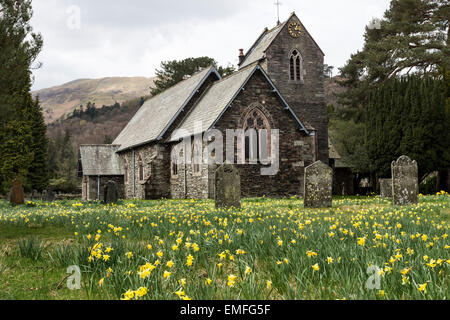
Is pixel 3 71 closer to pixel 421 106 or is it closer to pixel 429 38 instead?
pixel 421 106

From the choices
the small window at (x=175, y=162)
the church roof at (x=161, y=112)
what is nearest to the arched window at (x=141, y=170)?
the church roof at (x=161, y=112)

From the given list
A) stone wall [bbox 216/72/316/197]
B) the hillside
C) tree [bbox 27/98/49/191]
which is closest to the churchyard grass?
stone wall [bbox 216/72/316/197]

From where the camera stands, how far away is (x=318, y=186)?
44.1 ft

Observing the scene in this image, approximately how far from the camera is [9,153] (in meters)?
35.9

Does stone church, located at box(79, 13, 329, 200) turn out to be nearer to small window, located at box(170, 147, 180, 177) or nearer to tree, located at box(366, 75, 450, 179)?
small window, located at box(170, 147, 180, 177)

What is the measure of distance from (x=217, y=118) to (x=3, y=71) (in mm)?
12890

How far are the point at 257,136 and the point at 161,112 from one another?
414 inches

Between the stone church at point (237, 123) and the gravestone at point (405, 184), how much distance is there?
973 cm

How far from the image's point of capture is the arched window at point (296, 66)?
3273 cm

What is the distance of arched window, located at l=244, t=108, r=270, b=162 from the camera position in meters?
22.3

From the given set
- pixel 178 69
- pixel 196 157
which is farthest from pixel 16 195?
pixel 178 69

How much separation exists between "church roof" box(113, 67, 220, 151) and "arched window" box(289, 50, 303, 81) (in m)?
7.58
